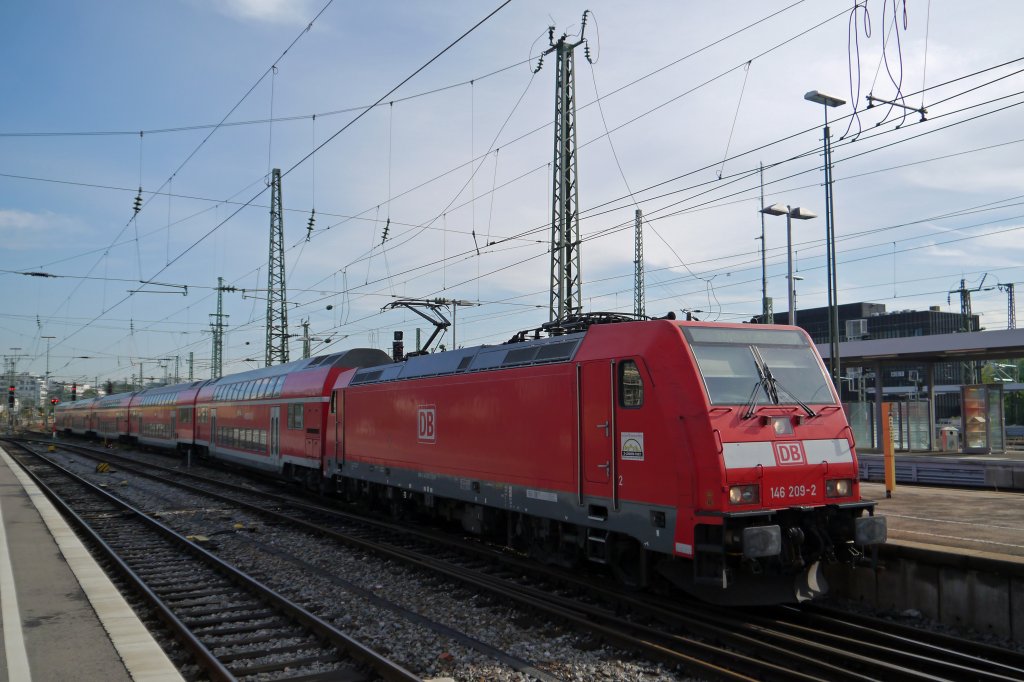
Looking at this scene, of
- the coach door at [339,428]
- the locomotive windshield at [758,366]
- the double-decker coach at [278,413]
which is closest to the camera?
the locomotive windshield at [758,366]

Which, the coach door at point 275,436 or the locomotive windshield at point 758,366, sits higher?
the locomotive windshield at point 758,366

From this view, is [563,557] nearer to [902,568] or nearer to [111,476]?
[902,568]

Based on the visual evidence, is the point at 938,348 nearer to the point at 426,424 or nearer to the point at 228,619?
the point at 426,424

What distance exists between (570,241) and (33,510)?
44.4 feet

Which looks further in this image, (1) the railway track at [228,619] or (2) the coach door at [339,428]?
(2) the coach door at [339,428]

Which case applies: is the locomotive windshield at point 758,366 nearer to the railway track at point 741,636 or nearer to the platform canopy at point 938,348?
the railway track at point 741,636

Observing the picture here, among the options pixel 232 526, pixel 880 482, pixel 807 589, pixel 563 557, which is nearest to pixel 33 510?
pixel 232 526

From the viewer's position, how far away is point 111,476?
2945 centimetres

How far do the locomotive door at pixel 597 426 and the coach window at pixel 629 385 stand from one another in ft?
0.43

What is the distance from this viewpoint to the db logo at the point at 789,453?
8.70 m

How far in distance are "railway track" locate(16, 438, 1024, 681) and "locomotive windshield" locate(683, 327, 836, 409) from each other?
250cm

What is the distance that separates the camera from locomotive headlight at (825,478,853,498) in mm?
8960

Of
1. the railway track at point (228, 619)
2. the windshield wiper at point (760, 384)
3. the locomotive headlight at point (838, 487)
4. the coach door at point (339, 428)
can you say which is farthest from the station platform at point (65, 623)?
the locomotive headlight at point (838, 487)

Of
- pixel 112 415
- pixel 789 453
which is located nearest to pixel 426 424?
pixel 789 453
